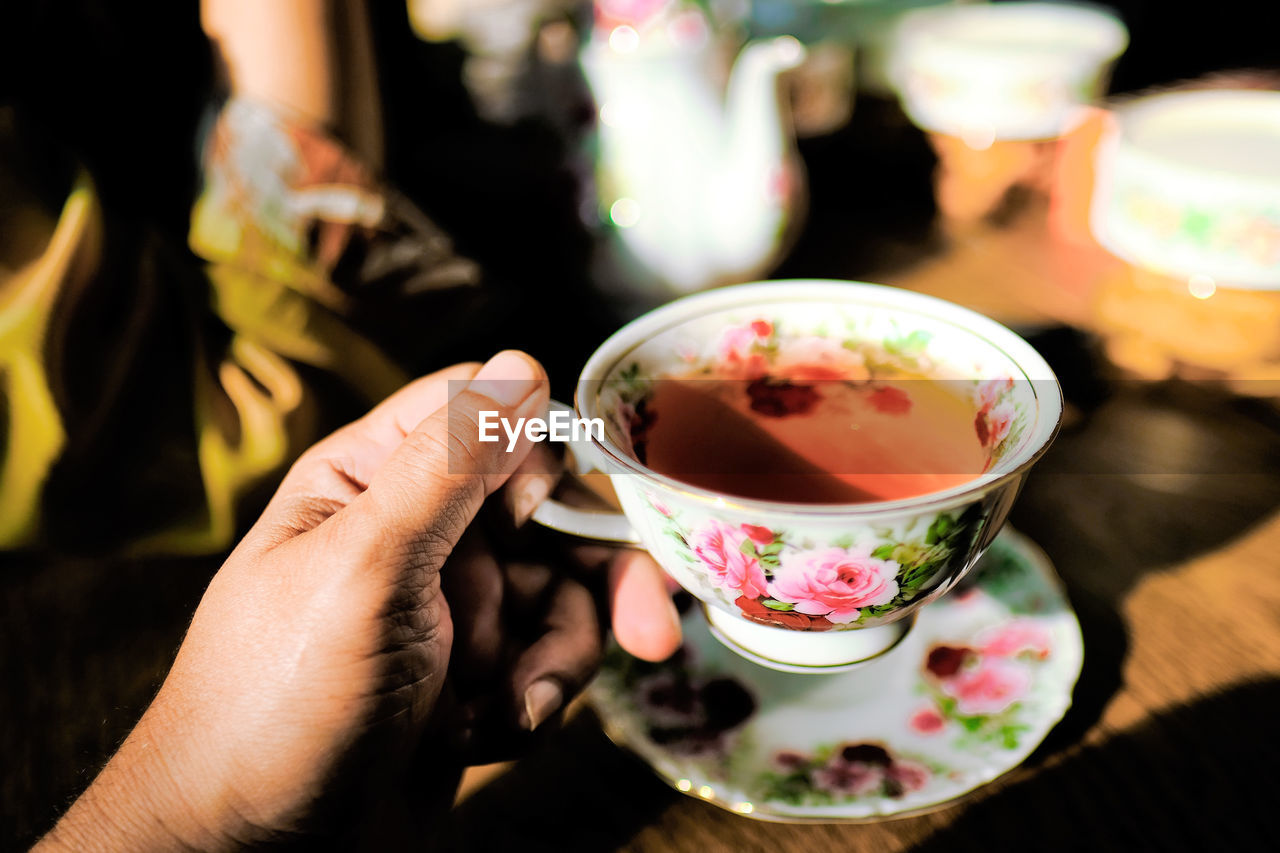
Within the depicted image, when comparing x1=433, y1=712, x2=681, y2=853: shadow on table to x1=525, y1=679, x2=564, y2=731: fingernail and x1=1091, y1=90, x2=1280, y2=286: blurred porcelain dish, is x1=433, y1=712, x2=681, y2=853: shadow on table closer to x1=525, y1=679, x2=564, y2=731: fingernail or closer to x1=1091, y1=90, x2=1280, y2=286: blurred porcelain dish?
x1=525, y1=679, x2=564, y2=731: fingernail

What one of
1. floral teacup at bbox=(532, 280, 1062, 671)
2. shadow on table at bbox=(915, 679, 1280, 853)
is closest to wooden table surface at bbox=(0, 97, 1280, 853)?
shadow on table at bbox=(915, 679, 1280, 853)

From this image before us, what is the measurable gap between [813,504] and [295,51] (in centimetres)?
68

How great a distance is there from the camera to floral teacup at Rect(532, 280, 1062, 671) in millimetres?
415

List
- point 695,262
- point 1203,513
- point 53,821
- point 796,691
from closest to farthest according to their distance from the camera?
point 53,821 < point 796,691 < point 1203,513 < point 695,262

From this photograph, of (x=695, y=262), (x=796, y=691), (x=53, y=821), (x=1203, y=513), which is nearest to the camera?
(x=53, y=821)

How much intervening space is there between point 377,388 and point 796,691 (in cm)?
42

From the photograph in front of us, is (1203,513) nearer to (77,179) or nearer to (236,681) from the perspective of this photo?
(236,681)

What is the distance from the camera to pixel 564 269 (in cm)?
98

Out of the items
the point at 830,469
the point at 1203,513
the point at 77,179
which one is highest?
the point at 77,179

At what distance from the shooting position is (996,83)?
1.03 m

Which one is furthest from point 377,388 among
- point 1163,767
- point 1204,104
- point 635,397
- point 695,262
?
point 1204,104

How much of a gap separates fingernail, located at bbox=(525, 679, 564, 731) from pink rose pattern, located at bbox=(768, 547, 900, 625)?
0.54ft

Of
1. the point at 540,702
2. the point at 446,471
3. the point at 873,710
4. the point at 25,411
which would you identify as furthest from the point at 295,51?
the point at 873,710

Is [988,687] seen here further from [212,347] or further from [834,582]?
[212,347]
